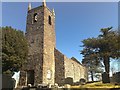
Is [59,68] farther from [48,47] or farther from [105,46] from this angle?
[105,46]

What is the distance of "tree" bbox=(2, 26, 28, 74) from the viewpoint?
20516mm

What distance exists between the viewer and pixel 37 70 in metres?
27.7

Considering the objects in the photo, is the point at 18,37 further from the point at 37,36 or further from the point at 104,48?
the point at 104,48

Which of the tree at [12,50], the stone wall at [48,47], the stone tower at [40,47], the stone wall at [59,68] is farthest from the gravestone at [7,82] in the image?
the stone wall at [59,68]

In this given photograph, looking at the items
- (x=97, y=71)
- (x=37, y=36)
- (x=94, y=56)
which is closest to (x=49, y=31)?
(x=37, y=36)

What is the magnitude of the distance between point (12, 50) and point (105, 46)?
2035 cm

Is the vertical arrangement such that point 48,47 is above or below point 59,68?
above

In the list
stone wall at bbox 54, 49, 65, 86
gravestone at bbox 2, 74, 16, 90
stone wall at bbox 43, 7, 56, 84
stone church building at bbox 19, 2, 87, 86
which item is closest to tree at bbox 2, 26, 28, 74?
gravestone at bbox 2, 74, 16, 90

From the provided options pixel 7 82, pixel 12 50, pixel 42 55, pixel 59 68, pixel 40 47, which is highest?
pixel 40 47

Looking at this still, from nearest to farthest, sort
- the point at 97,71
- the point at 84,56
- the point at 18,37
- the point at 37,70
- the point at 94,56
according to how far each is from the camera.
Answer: the point at 18,37 < the point at 37,70 < the point at 94,56 < the point at 84,56 < the point at 97,71

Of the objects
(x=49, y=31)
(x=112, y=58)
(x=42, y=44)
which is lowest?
(x=112, y=58)

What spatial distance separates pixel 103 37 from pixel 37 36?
1440 cm

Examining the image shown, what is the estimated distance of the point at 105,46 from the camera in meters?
35.3

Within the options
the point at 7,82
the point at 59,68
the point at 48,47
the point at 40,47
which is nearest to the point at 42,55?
the point at 40,47
